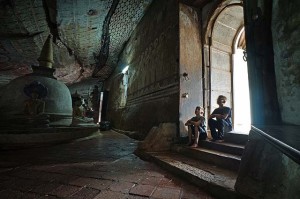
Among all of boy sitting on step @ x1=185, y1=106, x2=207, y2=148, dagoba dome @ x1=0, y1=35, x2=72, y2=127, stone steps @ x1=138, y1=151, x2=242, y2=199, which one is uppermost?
dagoba dome @ x1=0, y1=35, x2=72, y2=127

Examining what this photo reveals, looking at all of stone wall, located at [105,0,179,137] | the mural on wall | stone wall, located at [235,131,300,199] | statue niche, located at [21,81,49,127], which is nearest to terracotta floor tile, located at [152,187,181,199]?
stone wall, located at [235,131,300,199]

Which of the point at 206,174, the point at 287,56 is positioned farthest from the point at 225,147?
the point at 287,56

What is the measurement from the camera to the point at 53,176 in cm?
308

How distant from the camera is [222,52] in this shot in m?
6.12

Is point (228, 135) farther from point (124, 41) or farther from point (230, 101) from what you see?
point (124, 41)

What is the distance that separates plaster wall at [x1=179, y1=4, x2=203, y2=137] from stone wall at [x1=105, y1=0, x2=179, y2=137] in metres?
0.20

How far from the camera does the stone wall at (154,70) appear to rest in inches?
233

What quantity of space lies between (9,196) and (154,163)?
2.71 m

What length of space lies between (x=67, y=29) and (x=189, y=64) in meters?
7.45

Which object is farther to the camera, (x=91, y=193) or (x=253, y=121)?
(x=253, y=121)

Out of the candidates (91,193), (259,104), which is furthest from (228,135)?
(91,193)

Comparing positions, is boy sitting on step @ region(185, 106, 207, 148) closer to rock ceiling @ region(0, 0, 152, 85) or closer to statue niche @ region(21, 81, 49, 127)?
statue niche @ region(21, 81, 49, 127)

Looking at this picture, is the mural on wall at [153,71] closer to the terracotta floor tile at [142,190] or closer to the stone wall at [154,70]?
the stone wall at [154,70]

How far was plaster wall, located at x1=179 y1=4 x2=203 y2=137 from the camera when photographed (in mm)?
5395
